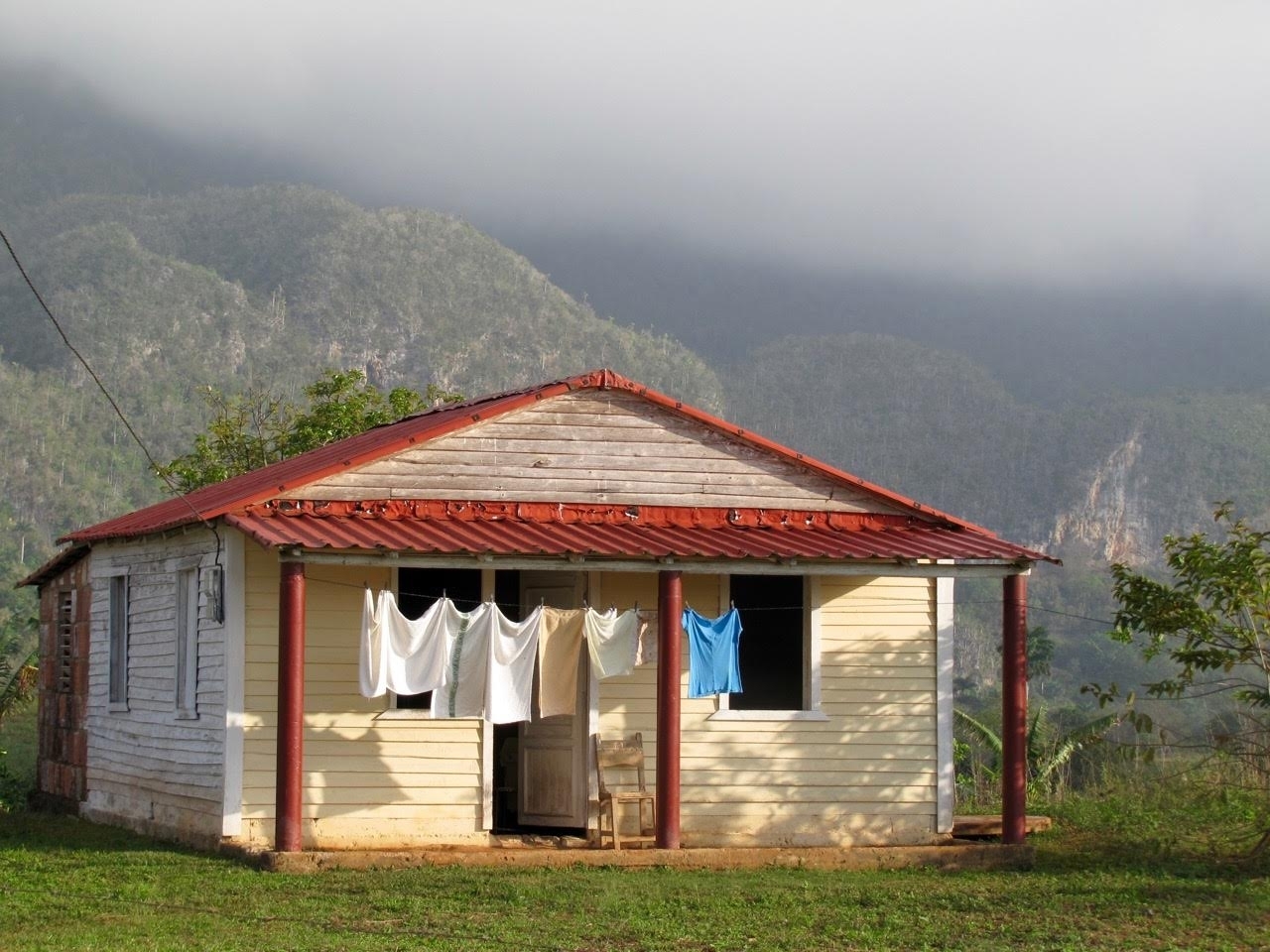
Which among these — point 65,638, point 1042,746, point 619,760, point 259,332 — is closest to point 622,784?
point 619,760

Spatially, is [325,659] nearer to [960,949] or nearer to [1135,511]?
[960,949]

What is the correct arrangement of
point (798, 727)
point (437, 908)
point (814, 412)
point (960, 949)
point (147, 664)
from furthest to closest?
point (814, 412), point (147, 664), point (798, 727), point (437, 908), point (960, 949)

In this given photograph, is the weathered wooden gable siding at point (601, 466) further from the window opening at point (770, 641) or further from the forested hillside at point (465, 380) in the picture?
the forested hillside at point (465, 380)

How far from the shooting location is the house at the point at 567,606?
15594mm

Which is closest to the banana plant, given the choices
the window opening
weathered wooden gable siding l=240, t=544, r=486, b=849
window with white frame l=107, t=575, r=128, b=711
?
the window opening

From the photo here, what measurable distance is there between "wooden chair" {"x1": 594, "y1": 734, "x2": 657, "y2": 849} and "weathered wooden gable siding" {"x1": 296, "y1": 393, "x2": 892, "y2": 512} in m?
2.40

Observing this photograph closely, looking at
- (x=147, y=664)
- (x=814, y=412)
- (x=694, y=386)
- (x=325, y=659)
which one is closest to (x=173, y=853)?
(x=325, y=659)

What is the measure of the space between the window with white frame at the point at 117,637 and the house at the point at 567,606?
905mm

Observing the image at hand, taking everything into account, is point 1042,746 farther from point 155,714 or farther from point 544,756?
point 155,714

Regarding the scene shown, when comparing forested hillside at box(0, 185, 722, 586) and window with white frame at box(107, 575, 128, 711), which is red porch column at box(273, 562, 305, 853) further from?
forested hillside at box(0, 185, 722, 586)

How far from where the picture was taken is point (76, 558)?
21.1m

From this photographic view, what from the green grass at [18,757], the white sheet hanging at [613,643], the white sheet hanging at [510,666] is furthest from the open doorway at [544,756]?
the green grass at [18,757]

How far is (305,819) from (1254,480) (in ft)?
288

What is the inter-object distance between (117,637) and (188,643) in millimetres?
2663
